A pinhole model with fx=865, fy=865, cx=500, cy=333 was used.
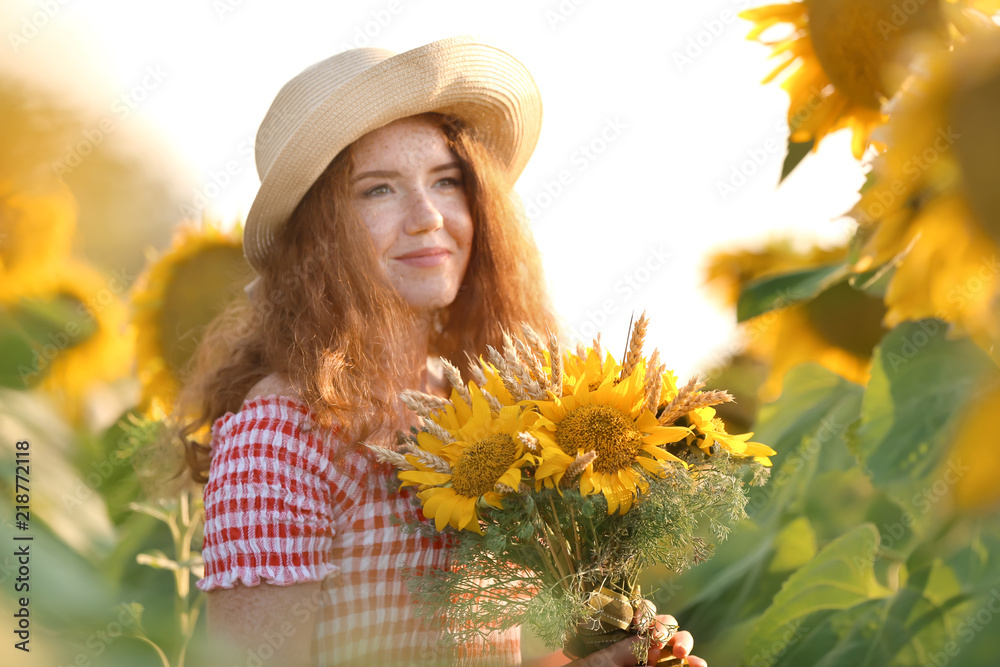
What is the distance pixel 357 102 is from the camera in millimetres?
1137

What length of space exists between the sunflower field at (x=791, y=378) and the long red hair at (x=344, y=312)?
27 centimetres

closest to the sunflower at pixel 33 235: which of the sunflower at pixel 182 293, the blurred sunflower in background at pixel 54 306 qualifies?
the blurred sunflower in background at pixel 54 306

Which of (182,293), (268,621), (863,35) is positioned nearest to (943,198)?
(863,35)

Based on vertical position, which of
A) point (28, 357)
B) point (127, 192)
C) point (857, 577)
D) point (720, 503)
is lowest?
point (857, 577)

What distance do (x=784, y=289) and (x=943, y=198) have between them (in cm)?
34

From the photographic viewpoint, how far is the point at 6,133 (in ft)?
3.52

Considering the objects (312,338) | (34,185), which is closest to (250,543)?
(312,338)

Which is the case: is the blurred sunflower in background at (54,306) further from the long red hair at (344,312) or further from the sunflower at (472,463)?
the sunflower at (472,463)

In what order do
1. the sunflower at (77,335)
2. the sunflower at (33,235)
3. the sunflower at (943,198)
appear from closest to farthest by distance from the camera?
the sunflower at (943,198), the sunflower at (33,235), the sunflower at (77,335)

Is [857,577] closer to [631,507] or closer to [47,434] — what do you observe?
[631,507]

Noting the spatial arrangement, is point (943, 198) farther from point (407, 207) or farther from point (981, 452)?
point (407, 207)

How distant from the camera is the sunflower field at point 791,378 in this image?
72 cm

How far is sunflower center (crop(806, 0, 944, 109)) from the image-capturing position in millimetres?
771

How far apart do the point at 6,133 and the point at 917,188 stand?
3.41 feet
